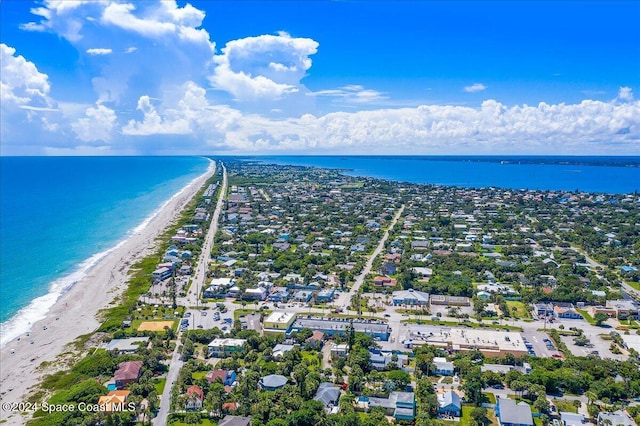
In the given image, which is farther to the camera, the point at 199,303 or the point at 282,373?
the point at 199,303

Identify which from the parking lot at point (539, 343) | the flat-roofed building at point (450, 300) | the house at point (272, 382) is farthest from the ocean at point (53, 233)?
the parking lot at point (539, 343)

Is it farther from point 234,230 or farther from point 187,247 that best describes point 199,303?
point 234,230

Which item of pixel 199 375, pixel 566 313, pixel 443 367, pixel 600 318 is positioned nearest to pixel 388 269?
pixel 566 313

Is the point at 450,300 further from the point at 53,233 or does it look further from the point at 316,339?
the point at 53,233

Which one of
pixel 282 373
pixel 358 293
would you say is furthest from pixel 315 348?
pixel 358 293

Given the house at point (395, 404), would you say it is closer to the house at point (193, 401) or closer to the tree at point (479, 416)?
the tree at point (479, 416)

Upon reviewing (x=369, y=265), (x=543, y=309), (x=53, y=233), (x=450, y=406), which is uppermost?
(x=450, y=406)

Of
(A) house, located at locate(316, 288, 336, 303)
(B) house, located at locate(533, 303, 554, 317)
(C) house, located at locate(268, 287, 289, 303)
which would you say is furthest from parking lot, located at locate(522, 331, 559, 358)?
(C) house, located at locate(268, 287, 289, 303)
